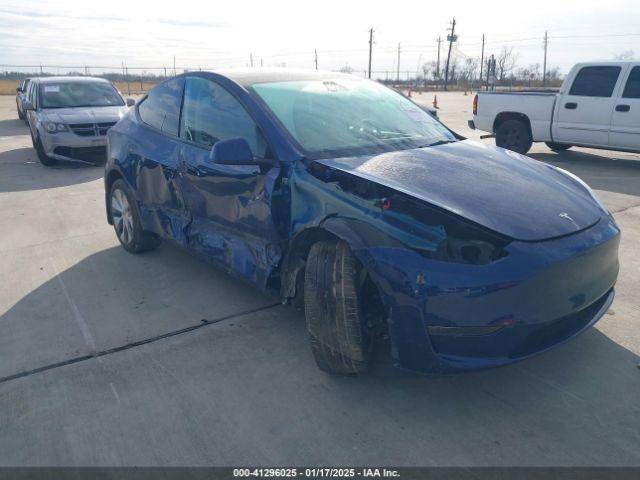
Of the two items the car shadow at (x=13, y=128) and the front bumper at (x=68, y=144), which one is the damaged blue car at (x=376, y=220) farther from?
the car shadow at (x=13, y=128)

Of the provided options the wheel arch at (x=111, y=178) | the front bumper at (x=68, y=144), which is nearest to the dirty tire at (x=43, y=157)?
the front bumper at (x=68, y=144)

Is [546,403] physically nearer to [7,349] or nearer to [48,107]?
[7,349]

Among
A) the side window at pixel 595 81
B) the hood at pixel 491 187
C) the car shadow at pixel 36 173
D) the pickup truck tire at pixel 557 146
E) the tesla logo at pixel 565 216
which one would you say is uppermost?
the side window at pixel 595 81

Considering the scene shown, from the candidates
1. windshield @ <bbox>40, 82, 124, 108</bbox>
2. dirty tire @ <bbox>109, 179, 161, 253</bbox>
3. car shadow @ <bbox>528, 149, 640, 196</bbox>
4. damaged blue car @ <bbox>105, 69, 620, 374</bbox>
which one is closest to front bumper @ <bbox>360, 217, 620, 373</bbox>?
damaged blue car @ <bbox>105, 69, 620, 374</bbox>

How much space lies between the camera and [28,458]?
99.0 inches

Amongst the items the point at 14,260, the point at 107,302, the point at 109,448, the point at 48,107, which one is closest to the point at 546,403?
the point at 109,448

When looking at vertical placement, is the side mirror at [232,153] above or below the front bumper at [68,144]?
above

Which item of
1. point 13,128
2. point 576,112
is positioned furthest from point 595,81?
point 13,128

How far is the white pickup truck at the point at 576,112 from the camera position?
30.3 feet

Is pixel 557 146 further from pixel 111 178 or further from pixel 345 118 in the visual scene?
pixel 111 178

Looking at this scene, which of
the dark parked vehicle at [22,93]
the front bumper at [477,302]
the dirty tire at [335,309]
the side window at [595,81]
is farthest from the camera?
the dark parked vehicle at [22,93]

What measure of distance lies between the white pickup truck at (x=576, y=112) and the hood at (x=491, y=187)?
22.7 ft

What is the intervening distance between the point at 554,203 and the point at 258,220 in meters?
1.71

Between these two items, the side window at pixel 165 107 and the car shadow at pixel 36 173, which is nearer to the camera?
the side window at pixel 165 107
